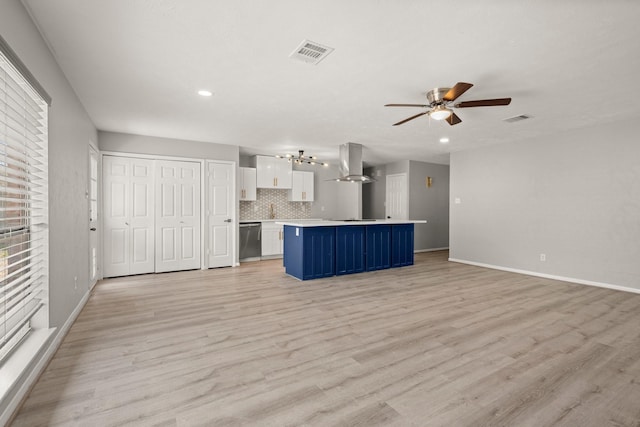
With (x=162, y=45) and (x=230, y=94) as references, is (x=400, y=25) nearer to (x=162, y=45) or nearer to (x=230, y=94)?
(x=162, y=45)

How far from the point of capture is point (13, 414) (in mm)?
1722

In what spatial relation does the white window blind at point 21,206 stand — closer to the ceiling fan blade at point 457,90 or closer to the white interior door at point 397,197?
the ceiling fan blade at point 457,90

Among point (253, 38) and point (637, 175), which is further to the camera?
point (637, 175)

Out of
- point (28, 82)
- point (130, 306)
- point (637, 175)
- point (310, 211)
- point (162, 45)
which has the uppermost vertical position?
point (162, 45)

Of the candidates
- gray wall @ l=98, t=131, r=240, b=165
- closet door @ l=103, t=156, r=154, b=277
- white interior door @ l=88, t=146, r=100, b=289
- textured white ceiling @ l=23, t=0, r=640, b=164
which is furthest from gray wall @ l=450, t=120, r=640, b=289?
white interior door @ l=88, t=146, r=100, b=289

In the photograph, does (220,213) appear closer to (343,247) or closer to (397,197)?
(343,247)

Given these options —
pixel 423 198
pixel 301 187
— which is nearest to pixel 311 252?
pixel 301 187

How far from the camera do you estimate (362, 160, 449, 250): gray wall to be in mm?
8227

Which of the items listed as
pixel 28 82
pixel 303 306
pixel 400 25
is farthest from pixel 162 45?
pixel 303 306

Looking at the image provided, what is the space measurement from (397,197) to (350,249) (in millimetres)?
3535

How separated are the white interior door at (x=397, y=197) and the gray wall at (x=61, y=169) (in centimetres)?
681

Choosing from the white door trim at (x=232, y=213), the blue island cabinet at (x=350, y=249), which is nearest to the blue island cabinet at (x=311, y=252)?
the blue island cabinet at (x=350, y=249)

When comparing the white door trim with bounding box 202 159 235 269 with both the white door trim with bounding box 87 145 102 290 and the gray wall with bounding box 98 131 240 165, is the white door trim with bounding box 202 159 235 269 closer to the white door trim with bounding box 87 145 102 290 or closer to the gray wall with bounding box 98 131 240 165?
the gray wall with bounding box 98 131 240 165

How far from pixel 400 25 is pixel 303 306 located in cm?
296
